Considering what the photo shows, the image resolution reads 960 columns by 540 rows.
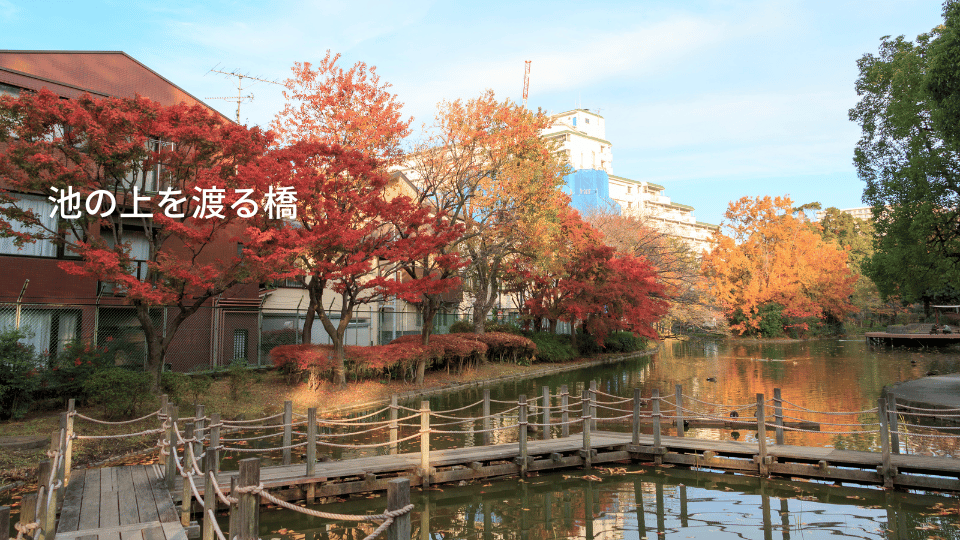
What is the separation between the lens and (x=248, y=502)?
208 inches

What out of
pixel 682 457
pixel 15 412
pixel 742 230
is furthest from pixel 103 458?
pixel 742 230

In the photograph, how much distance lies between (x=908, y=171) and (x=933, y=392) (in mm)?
7680

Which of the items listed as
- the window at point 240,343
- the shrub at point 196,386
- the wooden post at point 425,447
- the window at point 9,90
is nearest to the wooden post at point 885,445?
the wooden post at point 425,447

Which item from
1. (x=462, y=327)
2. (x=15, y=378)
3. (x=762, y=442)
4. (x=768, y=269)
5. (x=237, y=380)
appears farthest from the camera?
(x=768, y=269)

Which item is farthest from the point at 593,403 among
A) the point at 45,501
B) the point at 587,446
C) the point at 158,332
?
the point at 158,332

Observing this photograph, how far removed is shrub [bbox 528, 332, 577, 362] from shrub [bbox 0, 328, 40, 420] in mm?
25539

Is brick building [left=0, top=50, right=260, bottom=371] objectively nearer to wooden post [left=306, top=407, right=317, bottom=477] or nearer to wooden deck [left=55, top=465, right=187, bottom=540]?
wooden deck [left=55, top=465, right=187, bottom=540]

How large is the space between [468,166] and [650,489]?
63.2 feet

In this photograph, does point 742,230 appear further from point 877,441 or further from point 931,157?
point 877,441

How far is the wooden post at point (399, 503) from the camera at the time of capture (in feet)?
14.2

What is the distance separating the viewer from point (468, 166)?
1098 inches

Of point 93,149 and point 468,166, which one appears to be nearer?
point 93,149

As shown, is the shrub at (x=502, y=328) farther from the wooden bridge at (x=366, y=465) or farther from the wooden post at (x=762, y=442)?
the wooden post at (x=762, y=442)

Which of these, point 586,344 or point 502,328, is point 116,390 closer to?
point 502,328
